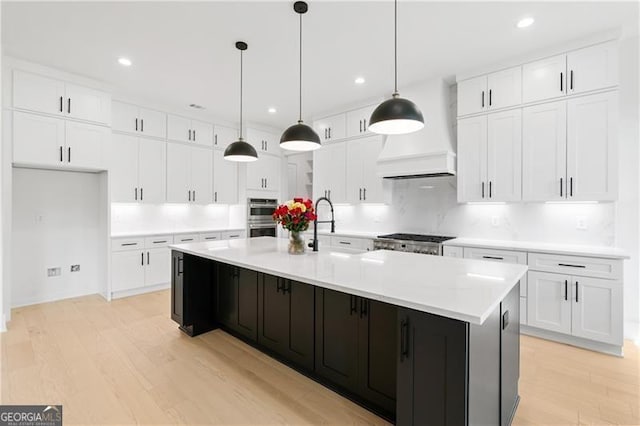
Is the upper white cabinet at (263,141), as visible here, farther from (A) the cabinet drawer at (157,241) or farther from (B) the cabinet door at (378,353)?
(B) the cabinet door at (378,353)

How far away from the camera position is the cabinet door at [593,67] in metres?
2.89

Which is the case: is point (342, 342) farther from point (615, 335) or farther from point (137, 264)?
point (137, 264)

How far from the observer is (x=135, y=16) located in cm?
266

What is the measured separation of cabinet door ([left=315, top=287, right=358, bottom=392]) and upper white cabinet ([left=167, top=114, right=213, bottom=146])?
4.28m

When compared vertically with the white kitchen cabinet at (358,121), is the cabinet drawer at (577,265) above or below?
below

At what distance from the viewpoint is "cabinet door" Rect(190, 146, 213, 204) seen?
5375 millimetres

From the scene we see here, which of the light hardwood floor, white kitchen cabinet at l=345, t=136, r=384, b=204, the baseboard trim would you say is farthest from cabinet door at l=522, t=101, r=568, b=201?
white kitchen cabinet at l=345, t=136, r=384, b=204

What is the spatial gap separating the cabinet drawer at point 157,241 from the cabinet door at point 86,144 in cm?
121

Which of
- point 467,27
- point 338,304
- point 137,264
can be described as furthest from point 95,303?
point 467,27

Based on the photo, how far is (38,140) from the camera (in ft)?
12.0

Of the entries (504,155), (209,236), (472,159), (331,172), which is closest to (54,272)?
(209,236)

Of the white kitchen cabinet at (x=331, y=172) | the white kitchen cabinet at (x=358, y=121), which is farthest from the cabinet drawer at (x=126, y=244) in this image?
the white kitchen cabinet at (x=358, y=121)

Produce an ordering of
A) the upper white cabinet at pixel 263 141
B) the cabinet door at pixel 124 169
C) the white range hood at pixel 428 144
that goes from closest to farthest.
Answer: the white range hood at pixel 428 144 < the cabinet door at pixel 124 169 < the upper white cabinet at pixel 263 141

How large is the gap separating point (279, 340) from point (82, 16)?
331cm
